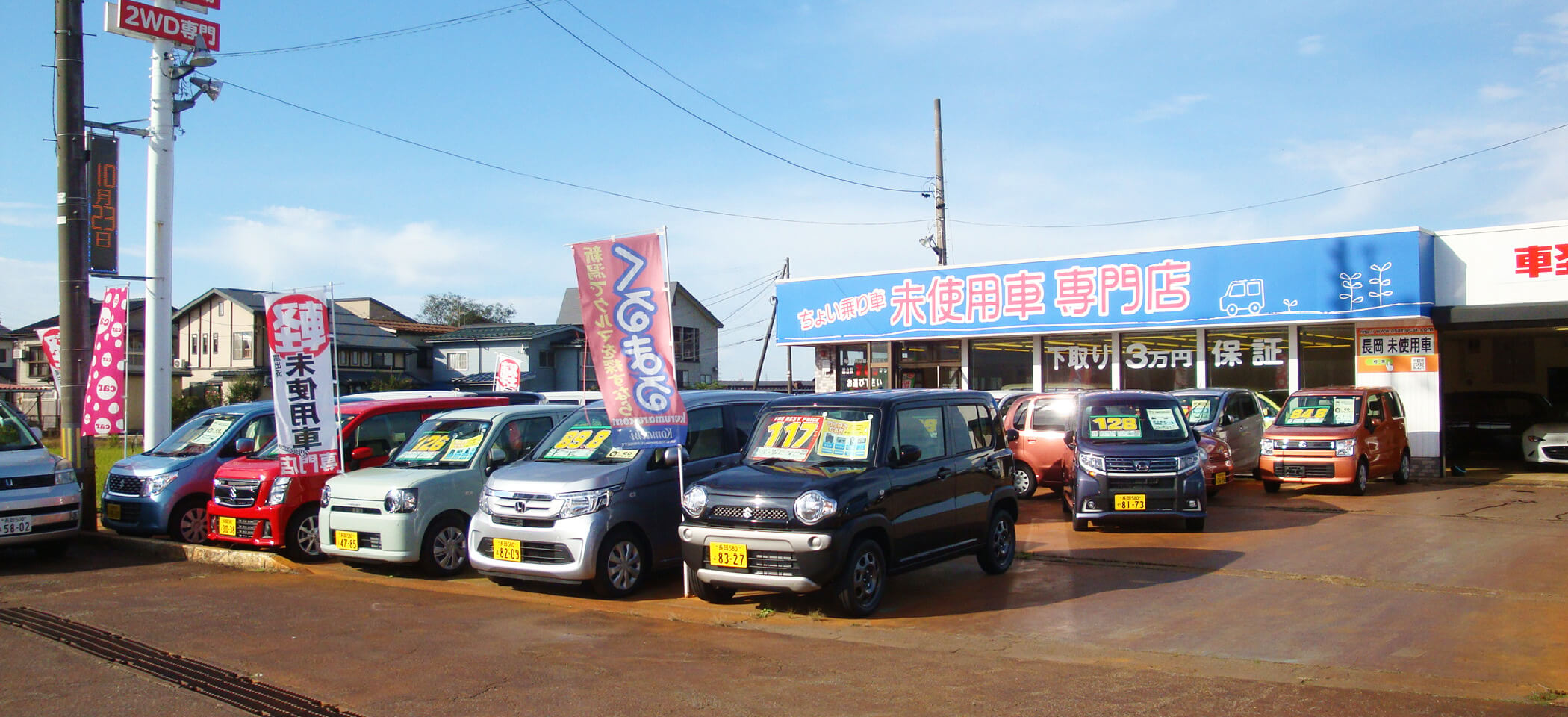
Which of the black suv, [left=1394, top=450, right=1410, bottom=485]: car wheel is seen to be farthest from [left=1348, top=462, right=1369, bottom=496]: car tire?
the black suv

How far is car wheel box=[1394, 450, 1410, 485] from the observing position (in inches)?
666

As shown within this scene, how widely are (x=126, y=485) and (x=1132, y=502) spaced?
11.8 m

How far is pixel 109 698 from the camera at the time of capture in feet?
18.9

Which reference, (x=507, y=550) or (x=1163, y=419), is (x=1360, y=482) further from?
(x=507, y=550)

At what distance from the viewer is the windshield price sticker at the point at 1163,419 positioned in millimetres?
12117

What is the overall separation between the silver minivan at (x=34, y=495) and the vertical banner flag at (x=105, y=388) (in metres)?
1.59

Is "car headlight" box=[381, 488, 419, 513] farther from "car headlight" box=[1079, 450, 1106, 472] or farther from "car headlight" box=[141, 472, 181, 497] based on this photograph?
"car headlight" box=[1079, 450, 1106, 472]

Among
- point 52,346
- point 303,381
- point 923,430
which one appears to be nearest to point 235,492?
point 303,381

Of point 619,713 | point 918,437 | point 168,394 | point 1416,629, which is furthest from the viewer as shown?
point 168,394

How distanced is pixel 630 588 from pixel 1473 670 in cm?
621

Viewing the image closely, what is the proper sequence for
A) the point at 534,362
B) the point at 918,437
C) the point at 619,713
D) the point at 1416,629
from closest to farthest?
the point at 619,713
the point at 1416,629
the point at 918,437
the point at 534,362

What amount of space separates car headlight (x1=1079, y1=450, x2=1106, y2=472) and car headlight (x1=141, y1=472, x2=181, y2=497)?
10.6 m

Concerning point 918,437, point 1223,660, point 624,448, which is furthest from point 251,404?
point 1223,660

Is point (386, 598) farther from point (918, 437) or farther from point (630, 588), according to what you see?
point (918, 437)
